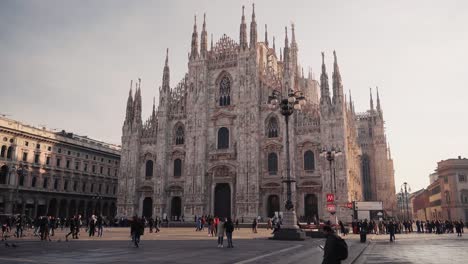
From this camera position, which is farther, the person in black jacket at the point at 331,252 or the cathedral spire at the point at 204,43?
the cathedral spire at the point at 204,43

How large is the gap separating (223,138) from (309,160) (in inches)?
431

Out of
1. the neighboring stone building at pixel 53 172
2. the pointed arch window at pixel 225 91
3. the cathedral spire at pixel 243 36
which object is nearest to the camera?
the cathedral spire at pixel 243 36

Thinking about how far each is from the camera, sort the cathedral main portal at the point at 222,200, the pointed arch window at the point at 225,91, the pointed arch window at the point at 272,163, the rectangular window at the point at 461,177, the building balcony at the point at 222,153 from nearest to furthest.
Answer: the pointed arch window at the point at 272,163
the cathedral main portal at the point at 222,200
the building balcony at the point at 222,153
the pointed arch window at the point at 225,91
the rectangular window at the point at 461,177

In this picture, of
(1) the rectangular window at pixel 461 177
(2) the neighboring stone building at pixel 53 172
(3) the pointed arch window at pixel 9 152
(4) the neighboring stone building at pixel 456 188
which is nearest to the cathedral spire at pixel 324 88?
(4) the neighboring stone building at pixel 456 188

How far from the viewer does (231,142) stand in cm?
4697

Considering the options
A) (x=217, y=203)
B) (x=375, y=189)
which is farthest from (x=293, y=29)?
(x=375, y=189)

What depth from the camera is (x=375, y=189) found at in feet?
240

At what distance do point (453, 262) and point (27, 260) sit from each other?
12937 millimetres

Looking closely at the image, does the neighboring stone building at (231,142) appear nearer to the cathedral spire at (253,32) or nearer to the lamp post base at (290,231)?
the cathedral spire at (253,32)

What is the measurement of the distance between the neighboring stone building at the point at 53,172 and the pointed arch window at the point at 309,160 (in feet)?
99.7

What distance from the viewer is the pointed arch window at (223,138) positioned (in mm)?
47625

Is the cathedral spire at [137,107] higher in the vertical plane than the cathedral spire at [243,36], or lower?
lower

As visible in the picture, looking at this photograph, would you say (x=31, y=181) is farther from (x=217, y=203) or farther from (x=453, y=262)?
(x=453, y=262)

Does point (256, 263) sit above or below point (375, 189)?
below
